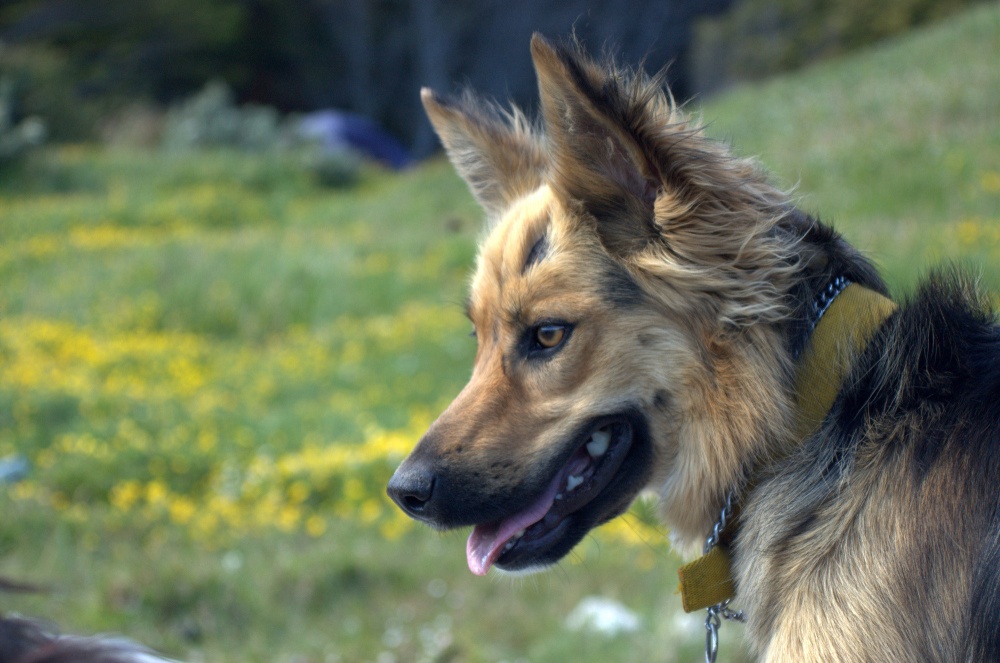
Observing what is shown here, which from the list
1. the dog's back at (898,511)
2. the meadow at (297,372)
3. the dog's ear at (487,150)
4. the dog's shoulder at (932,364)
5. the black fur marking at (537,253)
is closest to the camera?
the dog's back at (898,511)

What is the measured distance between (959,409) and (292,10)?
34.8 metres

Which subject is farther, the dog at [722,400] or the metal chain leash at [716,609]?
the metal chain leash at [716,609]

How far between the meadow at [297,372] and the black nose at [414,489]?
2.94 ft

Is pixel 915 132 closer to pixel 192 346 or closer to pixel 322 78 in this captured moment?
pixel 192 346

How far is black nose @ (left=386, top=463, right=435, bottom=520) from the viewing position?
2.51 meters

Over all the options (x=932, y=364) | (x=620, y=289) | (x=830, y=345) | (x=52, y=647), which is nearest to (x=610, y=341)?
(x=620, y=289)

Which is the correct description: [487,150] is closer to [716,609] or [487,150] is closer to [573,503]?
[573,503]

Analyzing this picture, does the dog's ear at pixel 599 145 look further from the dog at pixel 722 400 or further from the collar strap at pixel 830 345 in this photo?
the collar strap at pixel 830 345

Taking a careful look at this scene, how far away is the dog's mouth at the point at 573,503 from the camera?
2.57m

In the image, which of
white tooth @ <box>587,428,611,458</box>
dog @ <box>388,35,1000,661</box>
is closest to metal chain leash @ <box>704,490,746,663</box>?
dog @ <box>388,35,1000,661</box>

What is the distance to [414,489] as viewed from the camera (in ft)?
8.24

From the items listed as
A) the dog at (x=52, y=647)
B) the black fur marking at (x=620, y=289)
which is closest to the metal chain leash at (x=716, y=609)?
the black fur marking at (x=620, y=289)

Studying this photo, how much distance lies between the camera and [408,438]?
6828 mm

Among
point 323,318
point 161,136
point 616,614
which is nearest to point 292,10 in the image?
point 161,136
